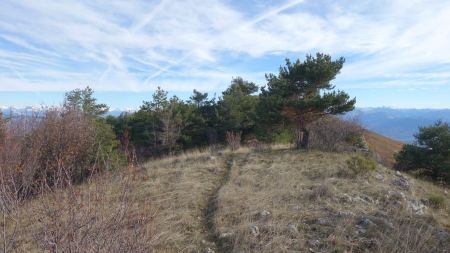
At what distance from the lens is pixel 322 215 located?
6.62m

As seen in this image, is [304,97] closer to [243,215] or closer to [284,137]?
[284,137]

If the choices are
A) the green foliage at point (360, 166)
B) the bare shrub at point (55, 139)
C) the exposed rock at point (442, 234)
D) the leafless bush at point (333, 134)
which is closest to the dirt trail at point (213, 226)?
the exposed rock at point (442, 234)

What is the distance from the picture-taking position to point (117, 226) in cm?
312

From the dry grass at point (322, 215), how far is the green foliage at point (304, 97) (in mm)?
4004

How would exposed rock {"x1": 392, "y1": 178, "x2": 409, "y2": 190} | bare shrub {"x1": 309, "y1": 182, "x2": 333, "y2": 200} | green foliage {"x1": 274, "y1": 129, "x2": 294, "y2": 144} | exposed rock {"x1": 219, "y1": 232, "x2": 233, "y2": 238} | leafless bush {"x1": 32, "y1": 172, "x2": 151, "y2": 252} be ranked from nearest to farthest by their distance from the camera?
leafless bush {"x1": 32, "y1": 172, "x2": 151, "y2": 252} < exposed rock {"x1": 219, "y1": 232, "x2": 233, "y2": 238} < bare shrub {"x1": 309, "y1": 182, "x2": 333, "y2": 200} < exposed rock {"x1": 392, "y1": 178, "x2": 409, "y2": 190} < green foliage {"x1": 274, "y1": 129, "x2": 294, "y2": 144}

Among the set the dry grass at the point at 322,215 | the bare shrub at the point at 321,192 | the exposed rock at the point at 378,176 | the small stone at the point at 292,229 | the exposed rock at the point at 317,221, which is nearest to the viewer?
the dry grass at the point at 322,215

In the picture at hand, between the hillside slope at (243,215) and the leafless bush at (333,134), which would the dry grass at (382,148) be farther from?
the hillside slope at (243,215)

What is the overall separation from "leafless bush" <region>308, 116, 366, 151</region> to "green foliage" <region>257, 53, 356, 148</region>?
0.36 meters

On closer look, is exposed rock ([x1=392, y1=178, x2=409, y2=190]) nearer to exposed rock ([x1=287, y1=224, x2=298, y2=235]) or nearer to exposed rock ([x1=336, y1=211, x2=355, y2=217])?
exposed rock ([x1=336, y1=211, x2=355, y2=217])

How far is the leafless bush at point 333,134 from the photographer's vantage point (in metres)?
14.4

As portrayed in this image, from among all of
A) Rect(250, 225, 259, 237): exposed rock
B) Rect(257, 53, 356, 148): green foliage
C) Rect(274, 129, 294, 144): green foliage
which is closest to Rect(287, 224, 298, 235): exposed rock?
Rect(250, 225, 259, 237): exposed rock

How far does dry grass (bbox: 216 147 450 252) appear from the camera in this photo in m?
5.50

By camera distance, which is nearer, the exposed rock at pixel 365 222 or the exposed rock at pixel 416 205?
the exposed rock at pixel 365 222

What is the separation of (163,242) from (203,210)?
205 centimetres
